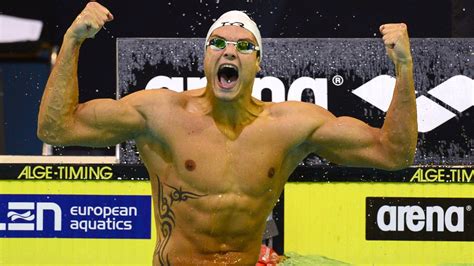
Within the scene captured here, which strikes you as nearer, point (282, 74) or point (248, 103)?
point (248, 103)

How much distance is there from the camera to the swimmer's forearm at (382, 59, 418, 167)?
4.12m

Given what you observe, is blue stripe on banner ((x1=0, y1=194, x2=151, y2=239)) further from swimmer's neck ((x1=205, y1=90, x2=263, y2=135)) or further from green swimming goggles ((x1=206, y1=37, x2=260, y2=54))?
green swimming goggles ((x1=206, y1=37, x2=260, y2=54))

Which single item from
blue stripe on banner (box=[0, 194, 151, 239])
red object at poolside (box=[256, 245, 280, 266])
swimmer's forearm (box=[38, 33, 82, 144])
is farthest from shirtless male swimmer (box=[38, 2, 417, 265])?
blue stripe on banner (box=[0, 194, 151, 239])

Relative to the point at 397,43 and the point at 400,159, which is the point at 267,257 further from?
the point at 397,43

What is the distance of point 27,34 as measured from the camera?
610 centimetres

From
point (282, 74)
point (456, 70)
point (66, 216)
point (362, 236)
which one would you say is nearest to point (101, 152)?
point (66, 216)

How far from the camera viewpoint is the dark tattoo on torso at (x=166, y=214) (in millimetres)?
4363

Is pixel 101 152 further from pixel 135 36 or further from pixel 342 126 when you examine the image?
pixel 342 126

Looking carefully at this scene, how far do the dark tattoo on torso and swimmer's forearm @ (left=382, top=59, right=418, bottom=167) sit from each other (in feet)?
2.85

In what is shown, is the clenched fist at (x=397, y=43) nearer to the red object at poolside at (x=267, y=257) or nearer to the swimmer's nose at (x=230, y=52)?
the swimmer's nose at (x=230, y=52)

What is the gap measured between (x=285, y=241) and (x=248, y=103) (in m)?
1.94

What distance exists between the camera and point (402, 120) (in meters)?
4.18

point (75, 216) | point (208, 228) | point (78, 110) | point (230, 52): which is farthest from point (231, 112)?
point (75, 216)

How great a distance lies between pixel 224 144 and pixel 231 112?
0.45ft
